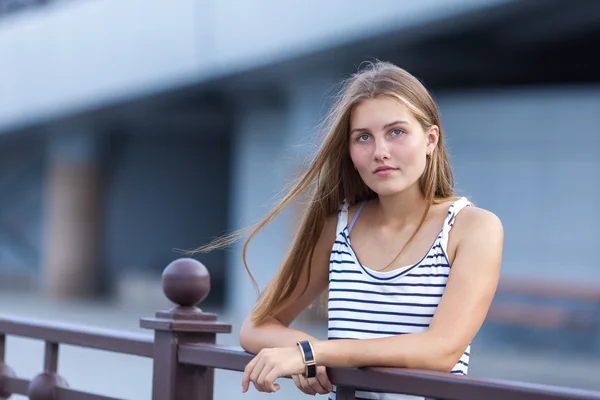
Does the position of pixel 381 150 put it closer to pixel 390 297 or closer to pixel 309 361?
pixel 390 297

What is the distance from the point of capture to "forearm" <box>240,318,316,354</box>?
93.3 inches

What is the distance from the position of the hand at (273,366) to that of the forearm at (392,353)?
0.05 meters

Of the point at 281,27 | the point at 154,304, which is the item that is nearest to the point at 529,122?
the point at 281,27

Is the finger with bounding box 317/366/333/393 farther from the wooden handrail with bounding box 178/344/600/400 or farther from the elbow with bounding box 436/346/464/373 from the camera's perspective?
the elbow with bounding box 436/346/464/373

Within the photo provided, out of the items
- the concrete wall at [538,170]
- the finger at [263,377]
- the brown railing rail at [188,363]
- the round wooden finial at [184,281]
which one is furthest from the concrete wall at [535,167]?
the finger at [263,377]

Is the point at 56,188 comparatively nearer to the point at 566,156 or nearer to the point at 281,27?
the point at 281,27

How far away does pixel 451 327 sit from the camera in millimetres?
2105

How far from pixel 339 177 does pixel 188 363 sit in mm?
644

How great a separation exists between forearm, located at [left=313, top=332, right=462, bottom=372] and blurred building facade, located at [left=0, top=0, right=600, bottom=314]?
261 inches

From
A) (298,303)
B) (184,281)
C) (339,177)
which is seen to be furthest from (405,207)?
(184,281)

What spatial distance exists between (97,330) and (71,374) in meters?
7.04

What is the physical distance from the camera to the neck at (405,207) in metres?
2.40

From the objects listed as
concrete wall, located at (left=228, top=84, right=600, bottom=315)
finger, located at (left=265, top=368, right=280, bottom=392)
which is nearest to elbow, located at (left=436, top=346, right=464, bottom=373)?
finger, located at (left=265, top=368, right=280, bottom=392)

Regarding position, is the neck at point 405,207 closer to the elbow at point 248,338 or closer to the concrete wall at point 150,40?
the elbow at point 248,338
